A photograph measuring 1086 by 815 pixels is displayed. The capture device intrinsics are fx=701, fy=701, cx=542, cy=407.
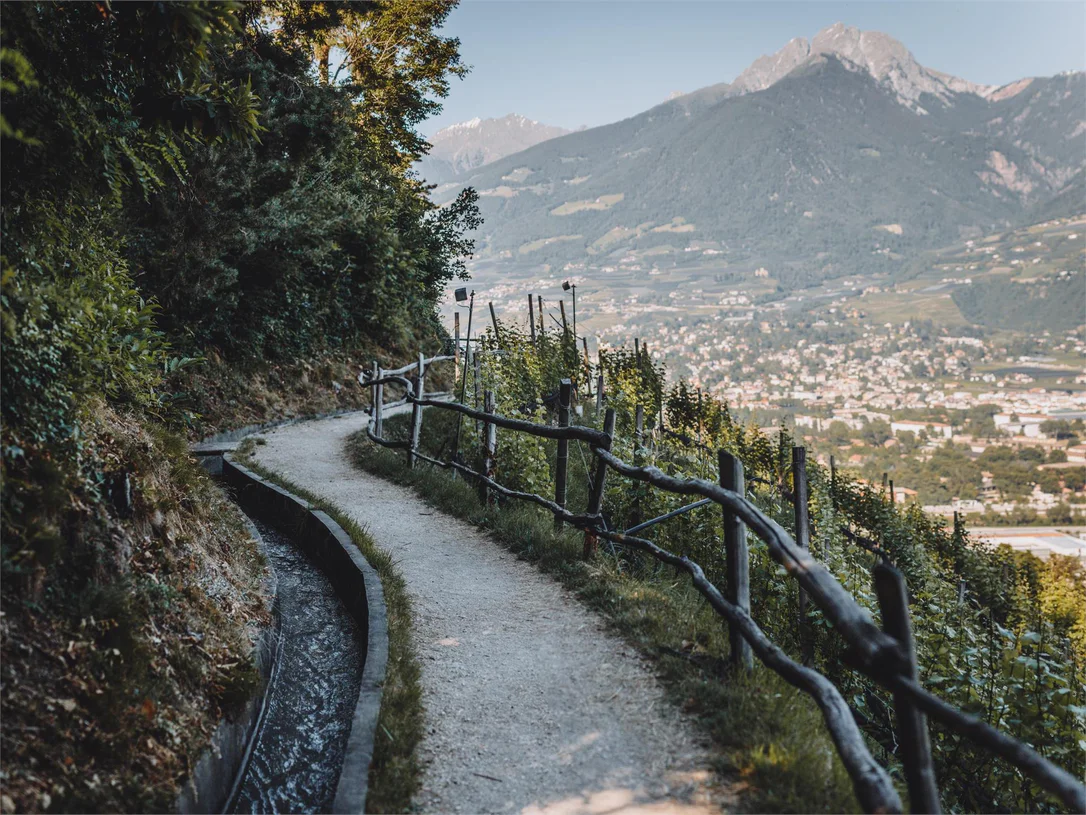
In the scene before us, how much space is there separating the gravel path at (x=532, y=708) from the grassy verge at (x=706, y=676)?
5.1 inches

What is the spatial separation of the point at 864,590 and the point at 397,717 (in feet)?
17.5

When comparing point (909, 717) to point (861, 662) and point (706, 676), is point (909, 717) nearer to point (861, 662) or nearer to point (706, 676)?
point (861, 662)

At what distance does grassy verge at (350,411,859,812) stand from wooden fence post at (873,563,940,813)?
42cm

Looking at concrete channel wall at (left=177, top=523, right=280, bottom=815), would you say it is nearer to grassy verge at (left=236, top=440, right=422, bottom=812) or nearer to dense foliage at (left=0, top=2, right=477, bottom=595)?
grassy verge at (left=236, top=440, right=422, bottom=812)

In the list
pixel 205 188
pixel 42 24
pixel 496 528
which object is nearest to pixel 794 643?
pixel 496 528

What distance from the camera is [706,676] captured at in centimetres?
386

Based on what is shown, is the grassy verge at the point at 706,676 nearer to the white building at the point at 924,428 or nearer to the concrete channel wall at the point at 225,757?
the concrete channel wall at the point at 225,757

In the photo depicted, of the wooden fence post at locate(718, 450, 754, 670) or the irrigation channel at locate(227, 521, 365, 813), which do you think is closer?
the irrigation channel at locate(227, 521, 365, 813)

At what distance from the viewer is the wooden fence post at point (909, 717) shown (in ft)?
7.73

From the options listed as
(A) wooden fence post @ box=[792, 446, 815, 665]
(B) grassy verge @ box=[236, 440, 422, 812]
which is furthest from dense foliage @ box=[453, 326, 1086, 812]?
(B) grassy verge @ box=[236, 440, 422, 812]

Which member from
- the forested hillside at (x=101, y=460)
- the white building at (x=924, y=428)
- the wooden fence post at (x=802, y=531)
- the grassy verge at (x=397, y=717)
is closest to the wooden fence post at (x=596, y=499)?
the grassy verge at (x=397, y=717)

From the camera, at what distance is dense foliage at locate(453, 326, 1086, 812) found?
4.42 m

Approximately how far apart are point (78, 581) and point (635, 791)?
271cm

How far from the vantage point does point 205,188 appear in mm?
11336
